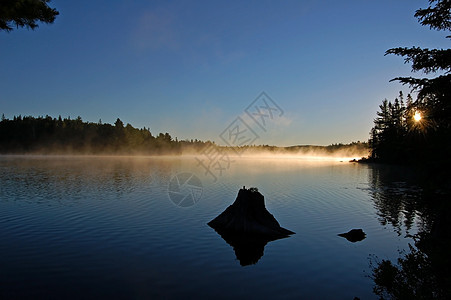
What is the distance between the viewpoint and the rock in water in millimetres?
22094

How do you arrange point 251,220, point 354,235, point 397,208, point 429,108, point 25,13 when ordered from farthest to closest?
point 397,208 < point 251,220 < point 354,235 < point 25,13 < point 429,108

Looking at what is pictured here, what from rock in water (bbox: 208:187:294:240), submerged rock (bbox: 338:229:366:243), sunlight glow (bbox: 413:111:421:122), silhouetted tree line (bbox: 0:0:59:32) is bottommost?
submerged rock (bbox: 338:229:366:243)

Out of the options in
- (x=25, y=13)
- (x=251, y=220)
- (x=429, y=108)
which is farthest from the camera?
(x=251, y=220)

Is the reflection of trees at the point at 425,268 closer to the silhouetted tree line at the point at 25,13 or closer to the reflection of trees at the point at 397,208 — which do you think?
the reflection of trees at the point at 397,208

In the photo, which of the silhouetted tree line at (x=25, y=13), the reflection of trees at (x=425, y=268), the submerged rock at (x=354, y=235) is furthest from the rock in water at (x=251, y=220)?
the silhouetted tree line at (x=25, y=13)

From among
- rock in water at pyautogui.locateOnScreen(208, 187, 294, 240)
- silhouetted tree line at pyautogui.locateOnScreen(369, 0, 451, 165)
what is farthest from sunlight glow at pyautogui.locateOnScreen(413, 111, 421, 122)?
rock in water at pyautogui.locateOnScreen(208, 187, 294, 240)

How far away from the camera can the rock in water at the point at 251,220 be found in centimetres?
→ 2209

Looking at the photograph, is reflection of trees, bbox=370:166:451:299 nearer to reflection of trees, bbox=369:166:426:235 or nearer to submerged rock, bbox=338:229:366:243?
submerged rock, bbox=338:229:366:243

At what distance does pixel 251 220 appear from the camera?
2248cm

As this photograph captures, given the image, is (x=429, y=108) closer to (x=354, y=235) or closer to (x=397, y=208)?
(x=354, y=235)

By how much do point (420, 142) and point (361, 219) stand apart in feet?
69.0

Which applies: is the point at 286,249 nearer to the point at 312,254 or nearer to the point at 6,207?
the point at 312,254

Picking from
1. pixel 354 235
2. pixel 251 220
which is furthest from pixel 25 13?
pixel 354 235

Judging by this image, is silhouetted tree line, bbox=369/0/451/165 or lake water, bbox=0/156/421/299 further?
lake water, bbox=0/156/421/299
